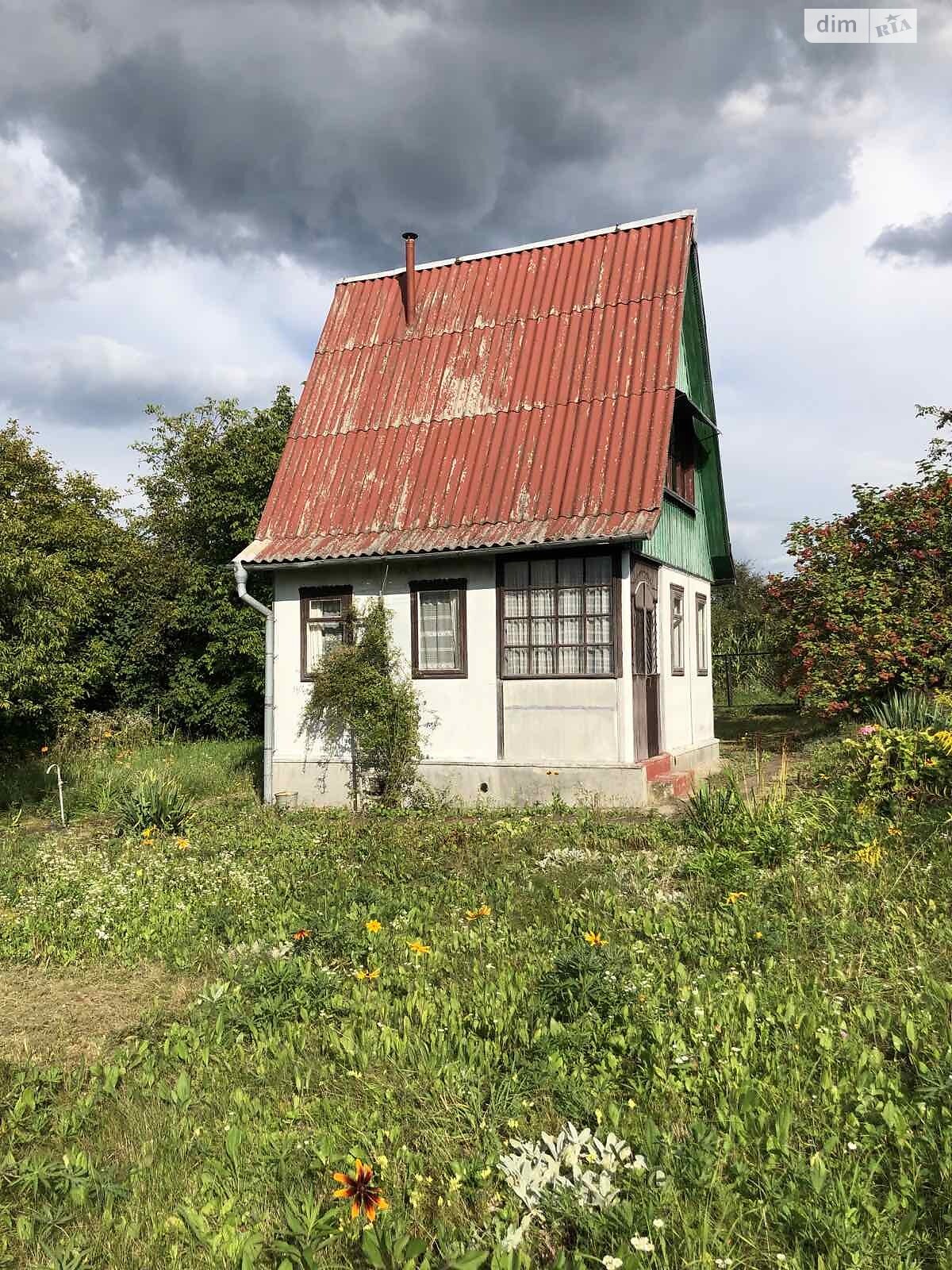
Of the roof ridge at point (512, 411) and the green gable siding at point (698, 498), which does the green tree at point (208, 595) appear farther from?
the green gable siding at point (698, 498)

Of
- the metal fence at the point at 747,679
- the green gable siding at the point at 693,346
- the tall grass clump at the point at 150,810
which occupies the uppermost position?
the green gable siding at the point at 693,346

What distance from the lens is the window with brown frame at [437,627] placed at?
460 inches

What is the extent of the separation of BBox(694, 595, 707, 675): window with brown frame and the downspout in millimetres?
6968

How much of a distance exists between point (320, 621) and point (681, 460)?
6.16 m

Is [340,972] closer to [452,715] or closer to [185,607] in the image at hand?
[452,715]

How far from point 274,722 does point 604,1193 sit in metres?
10.4

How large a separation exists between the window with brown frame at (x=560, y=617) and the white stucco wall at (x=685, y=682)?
70.3 inches

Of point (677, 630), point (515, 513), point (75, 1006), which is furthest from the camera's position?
point (677, 630)

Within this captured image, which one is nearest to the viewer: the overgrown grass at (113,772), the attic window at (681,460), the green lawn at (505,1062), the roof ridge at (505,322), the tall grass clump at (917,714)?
the green lawn at (505,1062)

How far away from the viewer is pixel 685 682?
14.0 meters

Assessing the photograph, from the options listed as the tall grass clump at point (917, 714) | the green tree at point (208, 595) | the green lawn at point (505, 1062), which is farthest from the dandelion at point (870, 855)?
the green tree at point (208, 595)

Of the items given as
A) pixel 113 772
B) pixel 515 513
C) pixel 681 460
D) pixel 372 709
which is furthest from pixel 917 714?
pixel 113 772

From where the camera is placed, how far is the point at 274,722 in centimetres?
1258

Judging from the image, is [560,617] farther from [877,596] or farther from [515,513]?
[877,596]
